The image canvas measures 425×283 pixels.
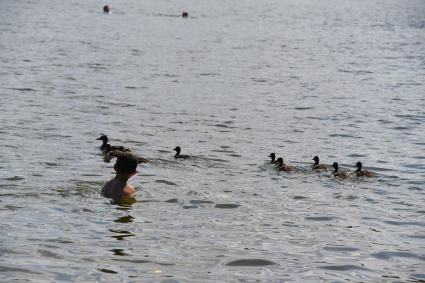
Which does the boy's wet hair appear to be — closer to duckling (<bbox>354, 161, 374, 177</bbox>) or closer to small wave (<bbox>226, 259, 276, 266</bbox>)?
small wave (<bbox>226, 259, 276, 266</bbox>)

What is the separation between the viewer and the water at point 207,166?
43.5 feet

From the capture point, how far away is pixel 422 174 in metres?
21.7

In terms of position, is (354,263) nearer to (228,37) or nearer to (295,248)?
(295,248)

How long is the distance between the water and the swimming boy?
0.39 m

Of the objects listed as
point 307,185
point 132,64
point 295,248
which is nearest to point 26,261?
point 295,248

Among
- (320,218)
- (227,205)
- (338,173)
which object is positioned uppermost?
(338,173)

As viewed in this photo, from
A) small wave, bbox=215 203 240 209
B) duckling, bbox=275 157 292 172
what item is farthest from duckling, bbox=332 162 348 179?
small wave, bbox=215 203 240 209

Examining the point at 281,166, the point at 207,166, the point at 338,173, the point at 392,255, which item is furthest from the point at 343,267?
the point at 207,166

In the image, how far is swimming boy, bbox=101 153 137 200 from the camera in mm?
16625

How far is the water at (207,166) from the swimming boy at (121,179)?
0.39m

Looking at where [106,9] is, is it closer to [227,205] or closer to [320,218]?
[227,205]

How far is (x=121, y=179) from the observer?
16953mm

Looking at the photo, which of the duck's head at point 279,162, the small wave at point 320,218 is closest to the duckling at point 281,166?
the duck's head at point 279,162

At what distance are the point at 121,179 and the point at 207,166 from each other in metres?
5.00
